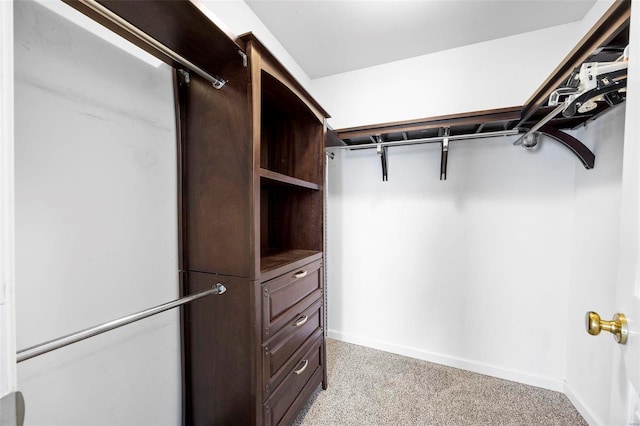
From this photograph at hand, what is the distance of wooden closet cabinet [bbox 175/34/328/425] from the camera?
3.59 ft

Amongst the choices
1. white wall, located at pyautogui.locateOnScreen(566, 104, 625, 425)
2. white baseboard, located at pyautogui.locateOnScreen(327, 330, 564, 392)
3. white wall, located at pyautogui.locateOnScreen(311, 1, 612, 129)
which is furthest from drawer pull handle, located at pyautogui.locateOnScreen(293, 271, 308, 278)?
white wall, located at pyautogui.locateOnScreen(566, 104, 625, 425)

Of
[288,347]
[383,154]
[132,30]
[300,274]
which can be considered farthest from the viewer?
[383,154]

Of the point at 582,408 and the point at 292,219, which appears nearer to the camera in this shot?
the point at 582,408

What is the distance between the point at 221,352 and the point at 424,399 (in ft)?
4.66

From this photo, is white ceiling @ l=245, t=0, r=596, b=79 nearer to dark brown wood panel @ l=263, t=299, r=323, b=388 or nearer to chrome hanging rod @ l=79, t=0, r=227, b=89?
chrome hanging rod @ l=79, t=0, r=227, b=89

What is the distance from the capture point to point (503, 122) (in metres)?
1.66

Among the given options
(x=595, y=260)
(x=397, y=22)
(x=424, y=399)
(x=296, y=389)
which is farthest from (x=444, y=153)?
(x=296, y=389)

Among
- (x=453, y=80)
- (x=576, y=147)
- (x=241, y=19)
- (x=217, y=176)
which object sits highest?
(x=241, y=19)

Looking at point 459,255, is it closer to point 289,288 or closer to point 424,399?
point 424,399

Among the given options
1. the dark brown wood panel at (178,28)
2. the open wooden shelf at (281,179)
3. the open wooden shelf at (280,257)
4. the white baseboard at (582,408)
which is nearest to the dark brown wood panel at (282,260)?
the open wooden shelf at (280,257)

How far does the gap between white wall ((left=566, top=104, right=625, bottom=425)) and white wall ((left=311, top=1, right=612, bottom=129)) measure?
57cm

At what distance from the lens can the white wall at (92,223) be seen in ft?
2.68

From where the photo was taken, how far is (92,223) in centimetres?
97

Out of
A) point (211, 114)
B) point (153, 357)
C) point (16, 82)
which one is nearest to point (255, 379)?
point (153, 357)
